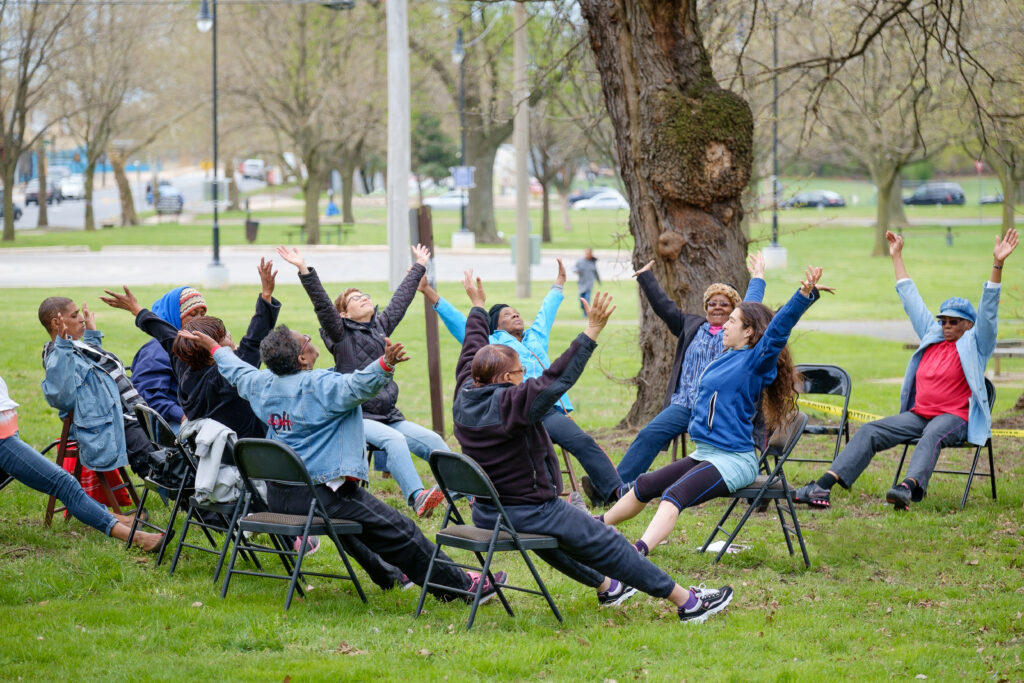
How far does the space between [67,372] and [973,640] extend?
16.1ft

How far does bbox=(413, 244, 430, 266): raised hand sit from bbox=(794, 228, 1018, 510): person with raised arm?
294cm

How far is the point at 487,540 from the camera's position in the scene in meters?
5.07

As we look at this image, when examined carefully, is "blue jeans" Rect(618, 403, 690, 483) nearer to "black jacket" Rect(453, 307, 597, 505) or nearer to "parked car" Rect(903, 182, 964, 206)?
"black jacket" Rect(453, 307, 597, 505)

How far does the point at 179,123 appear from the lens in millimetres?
51844

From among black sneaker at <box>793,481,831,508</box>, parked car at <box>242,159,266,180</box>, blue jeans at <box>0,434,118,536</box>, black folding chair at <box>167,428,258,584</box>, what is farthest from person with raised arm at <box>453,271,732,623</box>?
parked car at <box>242,159,266,180</box>

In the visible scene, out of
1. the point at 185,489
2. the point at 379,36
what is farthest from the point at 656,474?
the point at 379,36

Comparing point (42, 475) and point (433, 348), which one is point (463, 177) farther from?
point (42, 475)

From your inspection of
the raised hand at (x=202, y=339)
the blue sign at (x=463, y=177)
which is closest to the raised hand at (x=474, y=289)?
the raised hand at (x=202, y=339)

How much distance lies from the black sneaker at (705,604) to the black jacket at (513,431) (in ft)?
Result: 2.77

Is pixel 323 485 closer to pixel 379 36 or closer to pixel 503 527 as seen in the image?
pixel 503 527

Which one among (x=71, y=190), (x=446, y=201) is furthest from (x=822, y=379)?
(x=71, y=190)

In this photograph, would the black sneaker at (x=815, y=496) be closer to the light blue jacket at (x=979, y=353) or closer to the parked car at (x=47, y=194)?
the light blue jacket at (x=979, y=353)

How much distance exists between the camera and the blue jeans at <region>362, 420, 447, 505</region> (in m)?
6.86

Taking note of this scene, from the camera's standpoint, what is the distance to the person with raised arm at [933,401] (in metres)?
7.36
